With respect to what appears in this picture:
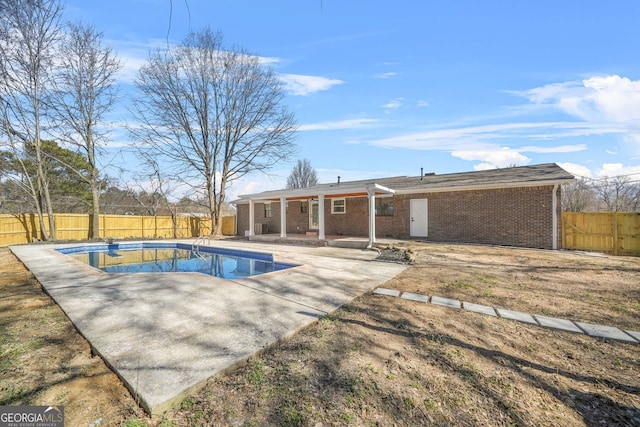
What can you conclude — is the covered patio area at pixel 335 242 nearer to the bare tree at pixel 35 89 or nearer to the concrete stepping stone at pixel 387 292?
the concrete stepping stone at pixel 387 292

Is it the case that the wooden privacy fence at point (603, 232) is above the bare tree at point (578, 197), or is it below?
below

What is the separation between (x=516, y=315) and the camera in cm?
405

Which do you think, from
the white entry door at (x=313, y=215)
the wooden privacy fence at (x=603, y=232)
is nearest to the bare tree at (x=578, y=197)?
the wooden privacy fence at (x=603, y=232)

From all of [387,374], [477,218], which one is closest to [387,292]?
[387,374]

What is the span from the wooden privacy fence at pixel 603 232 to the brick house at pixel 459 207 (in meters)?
0.54

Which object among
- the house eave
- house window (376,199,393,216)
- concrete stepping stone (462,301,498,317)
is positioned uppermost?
the house eave

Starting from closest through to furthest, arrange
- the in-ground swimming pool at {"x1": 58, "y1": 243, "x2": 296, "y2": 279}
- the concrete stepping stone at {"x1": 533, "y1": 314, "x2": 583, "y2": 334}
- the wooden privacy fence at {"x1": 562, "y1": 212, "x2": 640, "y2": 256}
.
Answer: the concrete stepping stone at {"x1": 533, "y1": 314, "x2": 583, "y2": 334}
the in-ground swimming pool at {"x1": 58, "y1": 243, "x2": 296, "y2": 279}
the wooden privacy fence at {"x1": 562, "y1": 212, "x2": 640, "y2": 256}

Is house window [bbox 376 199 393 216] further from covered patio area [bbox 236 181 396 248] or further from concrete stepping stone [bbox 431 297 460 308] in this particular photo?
concrete stepping stone [bbox 431 297 460 308]

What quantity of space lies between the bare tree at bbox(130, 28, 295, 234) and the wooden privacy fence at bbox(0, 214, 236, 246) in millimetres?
2045

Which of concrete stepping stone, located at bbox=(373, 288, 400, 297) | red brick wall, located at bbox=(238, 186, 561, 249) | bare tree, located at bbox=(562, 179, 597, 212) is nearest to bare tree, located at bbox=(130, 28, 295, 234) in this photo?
red brick wall, located at bbox=(238, 186, 561, 249)

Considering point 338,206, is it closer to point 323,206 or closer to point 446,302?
point 323,206

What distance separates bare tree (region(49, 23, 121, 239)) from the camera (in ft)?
52.1

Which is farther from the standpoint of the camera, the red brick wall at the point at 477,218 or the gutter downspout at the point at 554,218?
the red brick wall at the point at 477,218

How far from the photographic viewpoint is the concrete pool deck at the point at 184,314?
2498 millimetres
